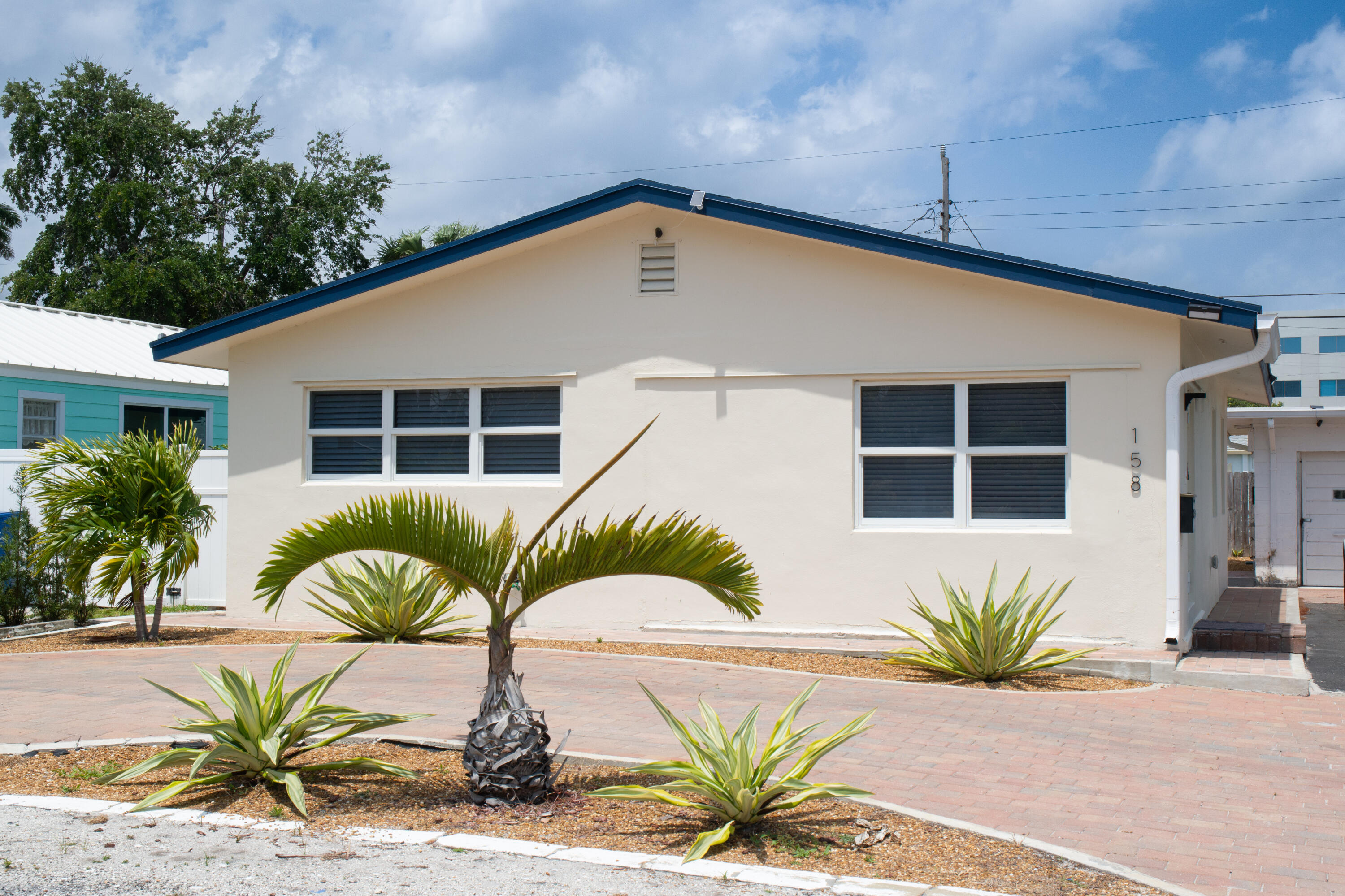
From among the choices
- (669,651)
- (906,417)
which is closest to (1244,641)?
(906,417)

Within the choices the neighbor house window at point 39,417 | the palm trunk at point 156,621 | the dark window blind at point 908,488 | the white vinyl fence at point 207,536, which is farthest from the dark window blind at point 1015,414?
the neighbor house window at point 39,417

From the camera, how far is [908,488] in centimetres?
1080

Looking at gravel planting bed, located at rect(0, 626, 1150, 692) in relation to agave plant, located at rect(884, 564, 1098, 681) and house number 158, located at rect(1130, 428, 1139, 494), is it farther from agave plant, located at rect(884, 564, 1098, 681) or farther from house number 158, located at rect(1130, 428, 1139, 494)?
house number 158, located at rect(1130, 428, 1139, 494)

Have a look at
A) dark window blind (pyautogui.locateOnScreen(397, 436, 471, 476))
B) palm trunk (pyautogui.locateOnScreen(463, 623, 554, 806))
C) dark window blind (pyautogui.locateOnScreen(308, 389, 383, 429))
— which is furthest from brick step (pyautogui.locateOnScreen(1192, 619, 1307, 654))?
dark window blind (pyautogui.locateOnScreen(308, 389, 383, 429))

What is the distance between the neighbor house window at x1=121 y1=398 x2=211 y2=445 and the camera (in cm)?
1991

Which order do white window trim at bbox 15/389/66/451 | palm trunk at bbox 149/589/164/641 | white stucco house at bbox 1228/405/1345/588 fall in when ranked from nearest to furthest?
palm trunk at bbox 149/589/164/641, white stucco house at bbox 1228/405/1345/588, white window trim at bbox 15/389/66/451

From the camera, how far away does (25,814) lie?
17.1ft

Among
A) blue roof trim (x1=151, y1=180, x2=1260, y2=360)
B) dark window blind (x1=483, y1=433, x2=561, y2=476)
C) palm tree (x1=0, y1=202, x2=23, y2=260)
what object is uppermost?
palm tree (x1=0, y1=202, x2=23, y2=260)

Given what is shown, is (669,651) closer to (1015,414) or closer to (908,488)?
(908,488)

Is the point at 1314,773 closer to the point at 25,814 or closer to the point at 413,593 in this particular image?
the point at 25,814

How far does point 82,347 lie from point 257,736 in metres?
17.1

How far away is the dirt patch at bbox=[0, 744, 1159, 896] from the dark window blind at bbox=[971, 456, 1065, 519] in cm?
501

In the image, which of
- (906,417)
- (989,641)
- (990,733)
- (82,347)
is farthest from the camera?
(82,347)

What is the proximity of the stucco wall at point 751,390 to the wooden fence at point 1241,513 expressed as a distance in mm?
12044
